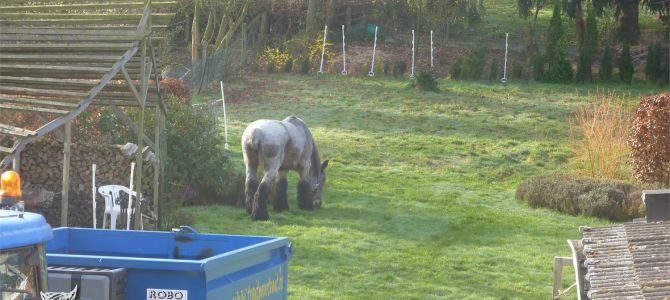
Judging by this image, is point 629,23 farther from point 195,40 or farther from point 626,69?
point 195,40

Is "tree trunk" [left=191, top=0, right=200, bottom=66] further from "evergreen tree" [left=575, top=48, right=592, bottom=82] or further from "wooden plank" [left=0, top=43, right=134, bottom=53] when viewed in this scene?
"wooden plank" [left=0, top=43, right=134, bottom=53]

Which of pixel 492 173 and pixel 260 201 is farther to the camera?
pixel 492 173

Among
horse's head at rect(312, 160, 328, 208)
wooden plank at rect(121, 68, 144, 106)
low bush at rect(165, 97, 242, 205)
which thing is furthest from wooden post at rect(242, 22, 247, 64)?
wooden plank at rect(121, 68, 144, 106)

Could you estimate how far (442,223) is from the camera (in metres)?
18.0

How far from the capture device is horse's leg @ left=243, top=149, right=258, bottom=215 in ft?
58.8

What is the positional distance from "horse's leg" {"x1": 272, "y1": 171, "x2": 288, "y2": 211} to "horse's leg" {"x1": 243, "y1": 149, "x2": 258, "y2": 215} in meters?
0.49

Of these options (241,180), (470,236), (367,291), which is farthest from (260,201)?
(367,291)

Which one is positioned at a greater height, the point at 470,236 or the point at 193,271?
the point at 193,271

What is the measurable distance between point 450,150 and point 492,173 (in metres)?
1.88

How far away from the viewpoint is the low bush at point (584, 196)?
60.9 feet

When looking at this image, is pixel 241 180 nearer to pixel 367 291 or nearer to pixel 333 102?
pixel 367 291

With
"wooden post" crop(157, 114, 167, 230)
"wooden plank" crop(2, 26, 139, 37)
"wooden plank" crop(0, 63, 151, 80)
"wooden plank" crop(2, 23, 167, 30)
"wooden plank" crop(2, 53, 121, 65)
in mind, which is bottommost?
"wooden post" crop(157, 114, 167, 230)

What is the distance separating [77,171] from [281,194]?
12.8 feet

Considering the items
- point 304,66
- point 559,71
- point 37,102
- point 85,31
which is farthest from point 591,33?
point 37,102
